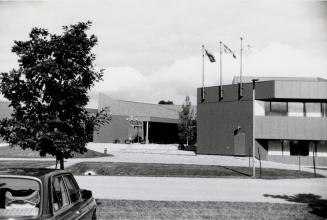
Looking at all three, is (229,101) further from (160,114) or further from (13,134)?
(160,114)

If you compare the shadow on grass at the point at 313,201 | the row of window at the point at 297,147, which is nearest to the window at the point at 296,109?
the row of window at the point at 297,147

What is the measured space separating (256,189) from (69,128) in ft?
32.3

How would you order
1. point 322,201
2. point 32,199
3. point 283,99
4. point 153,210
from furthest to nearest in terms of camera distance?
point 283,99 < point 322,201 < point 153,210 < point 32,199

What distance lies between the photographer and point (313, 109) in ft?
132

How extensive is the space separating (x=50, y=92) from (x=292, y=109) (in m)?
34.5

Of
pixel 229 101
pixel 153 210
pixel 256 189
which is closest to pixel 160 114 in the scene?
pixel 229 101

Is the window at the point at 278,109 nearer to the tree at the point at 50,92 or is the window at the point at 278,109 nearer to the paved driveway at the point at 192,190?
the paved driveway at the point at 192,190

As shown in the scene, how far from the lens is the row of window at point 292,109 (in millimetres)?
40125

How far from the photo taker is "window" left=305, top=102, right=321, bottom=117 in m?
40.1

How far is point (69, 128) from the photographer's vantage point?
984cm

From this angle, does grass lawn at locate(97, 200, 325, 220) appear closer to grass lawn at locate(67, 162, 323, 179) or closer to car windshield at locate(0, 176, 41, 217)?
car windshield at locate(0, 176, 41, 217)

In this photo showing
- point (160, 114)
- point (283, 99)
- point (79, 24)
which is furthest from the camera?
point (160, 114)

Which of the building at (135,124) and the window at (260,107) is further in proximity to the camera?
the building at (135,124)

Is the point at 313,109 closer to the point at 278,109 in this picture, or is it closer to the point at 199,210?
the point at 278,109
